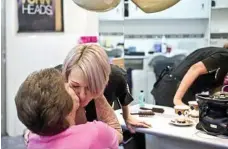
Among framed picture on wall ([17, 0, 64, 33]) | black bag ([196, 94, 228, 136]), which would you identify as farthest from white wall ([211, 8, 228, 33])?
black bag ([196, 94, 228, 136])

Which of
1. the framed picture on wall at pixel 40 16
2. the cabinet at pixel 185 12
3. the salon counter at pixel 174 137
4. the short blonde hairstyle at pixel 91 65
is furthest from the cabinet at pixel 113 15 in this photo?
the short blonde hairstyle at pixel 91 65

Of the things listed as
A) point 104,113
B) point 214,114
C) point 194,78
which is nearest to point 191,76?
point 194,78

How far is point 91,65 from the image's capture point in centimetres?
136

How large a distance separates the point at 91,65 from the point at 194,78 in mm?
1363

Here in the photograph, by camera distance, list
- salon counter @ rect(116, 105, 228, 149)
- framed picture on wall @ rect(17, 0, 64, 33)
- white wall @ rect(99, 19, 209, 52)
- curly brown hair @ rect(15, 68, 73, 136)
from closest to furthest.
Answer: curly brown hair @ rect(15, 68, 73, 136)
salon counter @ rect(116, 105, 228, 149)
framed picture on wall @ rect(17, 0, 64, 33)
white wall @ rect(99, 19, 209, 52)

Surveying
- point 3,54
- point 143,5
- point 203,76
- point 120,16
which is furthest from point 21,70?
point 143,5

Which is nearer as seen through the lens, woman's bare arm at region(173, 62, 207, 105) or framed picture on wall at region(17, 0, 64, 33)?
woman's bare arm at region(173, 62, 207, 105)

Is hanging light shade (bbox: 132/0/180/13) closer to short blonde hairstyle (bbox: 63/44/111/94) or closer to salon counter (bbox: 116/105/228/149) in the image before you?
short blonde hairstyle (bbox: 63/44/111/94)

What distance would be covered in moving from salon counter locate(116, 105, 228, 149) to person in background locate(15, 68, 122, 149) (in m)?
0.90

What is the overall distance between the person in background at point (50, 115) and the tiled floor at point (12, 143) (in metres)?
2.68

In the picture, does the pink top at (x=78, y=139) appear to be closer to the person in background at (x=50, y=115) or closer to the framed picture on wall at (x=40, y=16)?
the person in background at (x=50, y=115)

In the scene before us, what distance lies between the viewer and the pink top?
1.15m

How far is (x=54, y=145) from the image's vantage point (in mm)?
1146

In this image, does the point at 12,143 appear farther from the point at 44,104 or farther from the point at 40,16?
the point at 44,104
